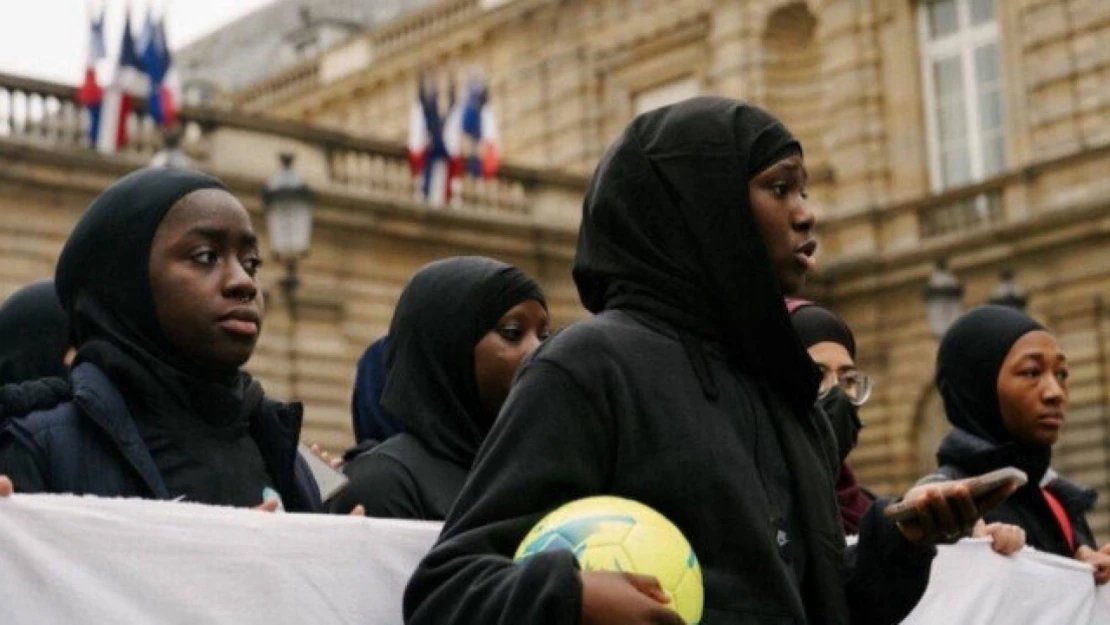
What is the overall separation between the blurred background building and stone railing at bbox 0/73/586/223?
0.03 meters

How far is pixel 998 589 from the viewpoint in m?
5.62

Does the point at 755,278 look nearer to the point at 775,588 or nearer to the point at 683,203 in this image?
the point at 683,203

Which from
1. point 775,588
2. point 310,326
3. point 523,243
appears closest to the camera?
point 775,588

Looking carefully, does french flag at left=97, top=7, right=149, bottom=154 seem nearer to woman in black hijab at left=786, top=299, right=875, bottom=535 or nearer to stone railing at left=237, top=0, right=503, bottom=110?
stone railing at left=237, top=0, right=503, bottom=110

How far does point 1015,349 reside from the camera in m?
6.45

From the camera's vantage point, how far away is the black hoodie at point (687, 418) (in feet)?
11.8

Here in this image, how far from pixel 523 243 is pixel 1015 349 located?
20.2 metres

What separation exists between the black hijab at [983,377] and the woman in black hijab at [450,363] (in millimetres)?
1506

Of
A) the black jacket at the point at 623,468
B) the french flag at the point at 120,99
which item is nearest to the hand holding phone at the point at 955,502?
the black jacket at the point at 623,468

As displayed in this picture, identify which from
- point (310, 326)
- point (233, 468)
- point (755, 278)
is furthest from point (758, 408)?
point (310, 326)

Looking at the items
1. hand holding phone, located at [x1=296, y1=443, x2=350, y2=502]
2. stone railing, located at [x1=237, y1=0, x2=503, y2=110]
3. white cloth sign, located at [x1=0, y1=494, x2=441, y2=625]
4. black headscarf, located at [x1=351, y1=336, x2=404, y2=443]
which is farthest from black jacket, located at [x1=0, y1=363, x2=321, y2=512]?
stone railing, located at [x1=237, y1=0, x2=503, y2=110]

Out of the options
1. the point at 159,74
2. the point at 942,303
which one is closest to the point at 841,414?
the point at 942,303

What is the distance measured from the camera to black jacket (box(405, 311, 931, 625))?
3.59 m

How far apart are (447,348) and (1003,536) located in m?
1.47
